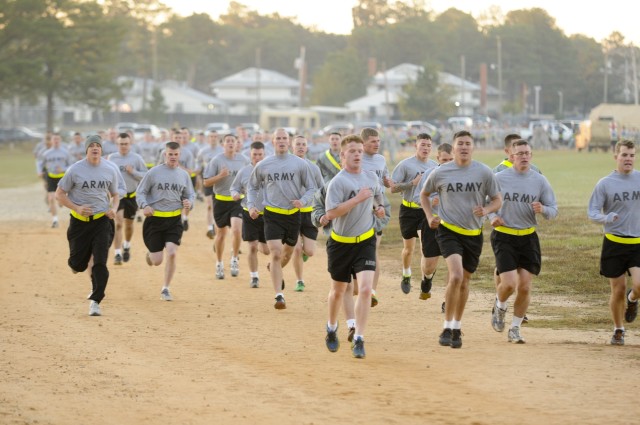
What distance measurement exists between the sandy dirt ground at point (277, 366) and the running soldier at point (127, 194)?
352 centimetres

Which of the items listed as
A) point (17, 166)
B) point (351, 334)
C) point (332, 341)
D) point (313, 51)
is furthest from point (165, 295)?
point (313, 51)

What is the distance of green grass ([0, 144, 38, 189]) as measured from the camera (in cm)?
5175

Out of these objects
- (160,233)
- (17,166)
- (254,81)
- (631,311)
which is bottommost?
(631,311)

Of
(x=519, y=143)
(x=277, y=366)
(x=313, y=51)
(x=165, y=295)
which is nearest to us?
(x=277, y=366)

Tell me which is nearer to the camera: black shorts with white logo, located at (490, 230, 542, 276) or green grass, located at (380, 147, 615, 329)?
black shorts with white logo, located at (490, 230, 542, 276)

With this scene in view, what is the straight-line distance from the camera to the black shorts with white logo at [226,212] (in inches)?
752

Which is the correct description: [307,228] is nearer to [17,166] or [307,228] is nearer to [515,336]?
[515,336]

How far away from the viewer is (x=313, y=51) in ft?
632

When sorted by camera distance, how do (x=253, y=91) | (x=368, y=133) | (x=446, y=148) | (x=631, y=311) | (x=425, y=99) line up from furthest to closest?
(x=253, y=91) → (x=425, y=99) → (x=446, y=148) → (x=368, y=133) → (x=631, y=311)

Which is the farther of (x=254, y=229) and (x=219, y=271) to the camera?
(x=219, y=271)

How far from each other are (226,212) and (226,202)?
7.2 inches

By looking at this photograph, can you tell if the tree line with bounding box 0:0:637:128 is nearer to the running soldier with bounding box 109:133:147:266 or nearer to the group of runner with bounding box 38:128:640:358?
the running soldier with bounding box 109:133:147:266

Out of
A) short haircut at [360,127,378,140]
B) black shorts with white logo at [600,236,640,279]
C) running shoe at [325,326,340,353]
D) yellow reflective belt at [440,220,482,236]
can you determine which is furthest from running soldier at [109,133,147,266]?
black shorts with white logo at [600,236,640,279]

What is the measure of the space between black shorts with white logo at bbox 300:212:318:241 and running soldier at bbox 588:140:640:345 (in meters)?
4.83
